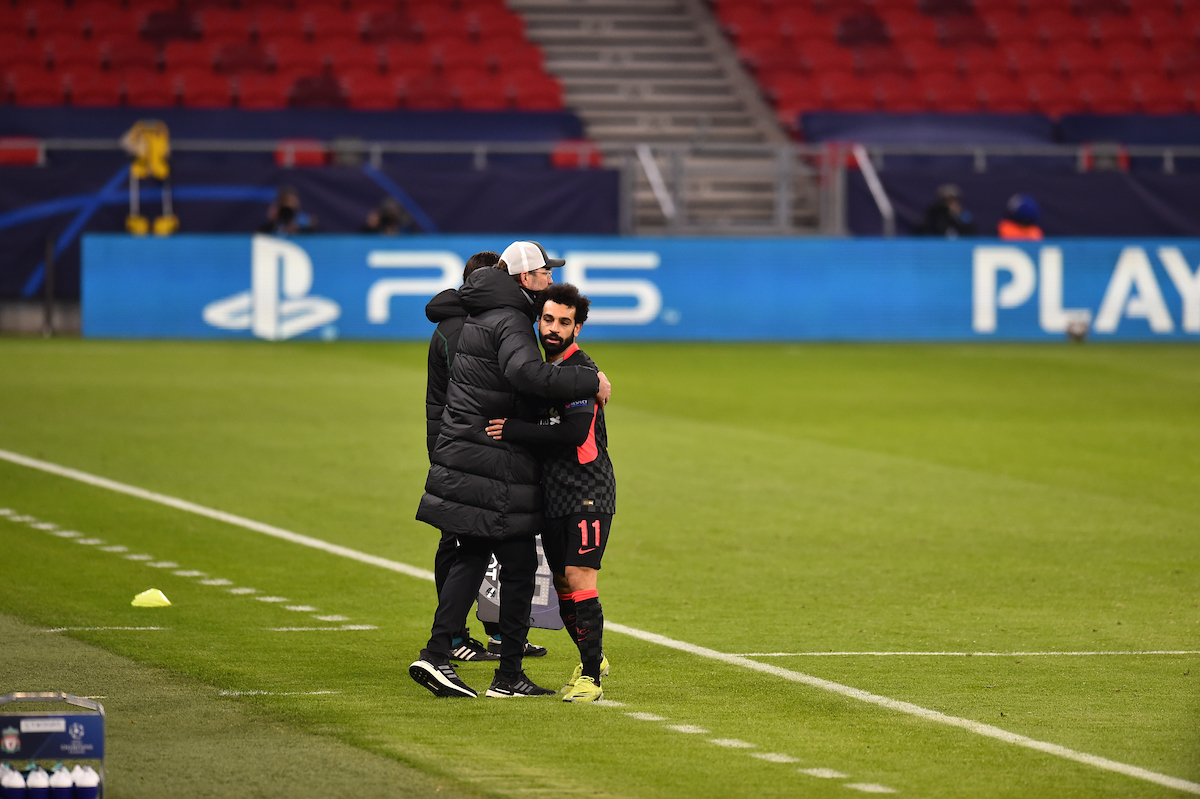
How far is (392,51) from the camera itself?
3231 centimetres

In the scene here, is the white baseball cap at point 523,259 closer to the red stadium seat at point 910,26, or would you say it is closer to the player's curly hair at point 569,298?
the player's curly hair at point 569,298

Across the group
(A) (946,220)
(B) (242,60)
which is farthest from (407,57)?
(A) (946,220)

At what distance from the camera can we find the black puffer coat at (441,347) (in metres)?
8.11

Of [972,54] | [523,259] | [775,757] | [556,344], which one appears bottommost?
[775,757]

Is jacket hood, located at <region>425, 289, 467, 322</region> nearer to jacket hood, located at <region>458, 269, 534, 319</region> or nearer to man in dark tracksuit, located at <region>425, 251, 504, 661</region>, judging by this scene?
man in dark tracksuit, located at <region>425, 251, 504, 661</region>

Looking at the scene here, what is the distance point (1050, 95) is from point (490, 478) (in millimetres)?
28416

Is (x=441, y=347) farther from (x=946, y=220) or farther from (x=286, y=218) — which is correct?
(x=946, y=220)

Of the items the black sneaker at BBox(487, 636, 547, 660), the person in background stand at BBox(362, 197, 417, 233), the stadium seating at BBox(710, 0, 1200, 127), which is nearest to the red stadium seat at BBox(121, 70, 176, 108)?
the person in background stand at BBox(362, 197, 417, 233)

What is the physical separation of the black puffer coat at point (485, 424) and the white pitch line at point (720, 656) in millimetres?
1379

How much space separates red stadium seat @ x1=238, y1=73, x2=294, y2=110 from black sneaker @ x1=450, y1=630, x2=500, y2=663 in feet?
75.6

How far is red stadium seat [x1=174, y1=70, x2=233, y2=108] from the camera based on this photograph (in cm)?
3038

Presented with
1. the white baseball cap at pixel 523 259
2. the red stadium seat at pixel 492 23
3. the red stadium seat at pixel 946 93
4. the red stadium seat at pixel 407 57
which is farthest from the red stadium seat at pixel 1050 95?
the white baseball cap at pixel 523 259

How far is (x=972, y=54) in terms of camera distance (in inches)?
1367

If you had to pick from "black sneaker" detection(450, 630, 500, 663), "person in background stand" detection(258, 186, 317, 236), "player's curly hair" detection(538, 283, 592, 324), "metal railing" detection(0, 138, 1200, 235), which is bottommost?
"black sneaker" detection(450, 630, 500, 663)
